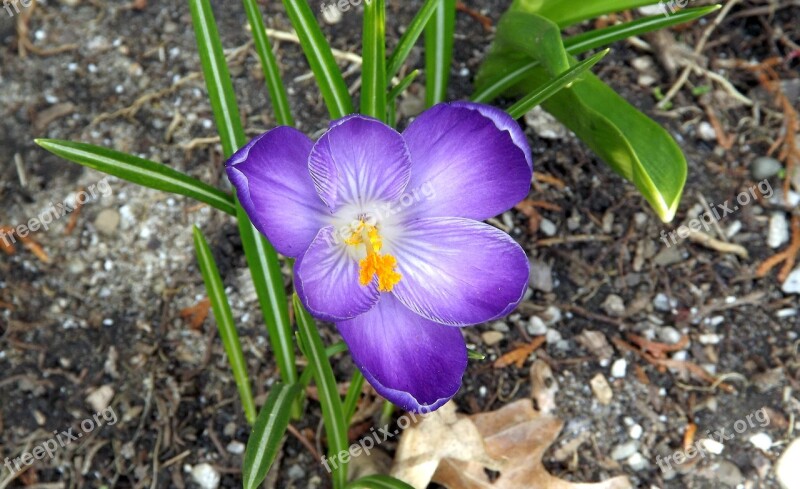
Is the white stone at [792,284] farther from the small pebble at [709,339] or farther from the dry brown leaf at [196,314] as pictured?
the dry brown leaf at [196,314]

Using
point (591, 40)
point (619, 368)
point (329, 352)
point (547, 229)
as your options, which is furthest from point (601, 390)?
point (591, 40)

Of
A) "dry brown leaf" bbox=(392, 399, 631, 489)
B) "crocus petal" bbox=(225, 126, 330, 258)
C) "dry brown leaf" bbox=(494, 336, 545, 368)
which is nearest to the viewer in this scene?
"crocus petal" bbox=(225, 126, 330, 258)

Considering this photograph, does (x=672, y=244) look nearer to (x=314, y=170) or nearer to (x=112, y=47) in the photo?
(x=314, y=170)

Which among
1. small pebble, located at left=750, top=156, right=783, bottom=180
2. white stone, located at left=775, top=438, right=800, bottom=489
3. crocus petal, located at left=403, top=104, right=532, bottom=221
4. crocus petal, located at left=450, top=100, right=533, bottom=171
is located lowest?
white stone, located at left=775, top=438, right=800, bottom=489

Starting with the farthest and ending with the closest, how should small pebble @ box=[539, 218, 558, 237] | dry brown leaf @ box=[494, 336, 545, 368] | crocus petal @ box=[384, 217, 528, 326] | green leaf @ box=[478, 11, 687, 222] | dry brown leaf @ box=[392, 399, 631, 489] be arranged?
small pebble @ box=[539, 218, 558, 237] → dry brown leaf @ box=[494, 336, 545, 368] → dry brown leaf @ box=[392, 399, 631, 489] → green leaf @ box=[478, 11, 687, 222] → crocus petal @ box=[384, 217, 528, 326]

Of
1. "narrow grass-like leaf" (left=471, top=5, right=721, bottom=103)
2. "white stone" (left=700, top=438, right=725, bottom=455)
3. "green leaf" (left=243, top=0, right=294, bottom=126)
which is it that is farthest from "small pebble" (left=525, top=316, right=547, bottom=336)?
"green leaf" (left=243, top=0, right=294, bottom=126)

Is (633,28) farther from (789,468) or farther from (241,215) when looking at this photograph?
(789,468)

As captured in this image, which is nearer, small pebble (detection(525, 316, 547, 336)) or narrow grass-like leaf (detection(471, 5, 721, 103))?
narrow grass-like leaf (detection(471, 5, 721, 103))

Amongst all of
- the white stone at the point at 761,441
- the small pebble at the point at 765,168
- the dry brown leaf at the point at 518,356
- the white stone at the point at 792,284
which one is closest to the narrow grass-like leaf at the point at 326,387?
the dry brown leaf at the point at 518,356

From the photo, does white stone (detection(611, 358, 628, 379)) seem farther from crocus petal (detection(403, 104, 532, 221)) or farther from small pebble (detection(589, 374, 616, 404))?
crocus petal (detection(403, 104, 532, 221))
